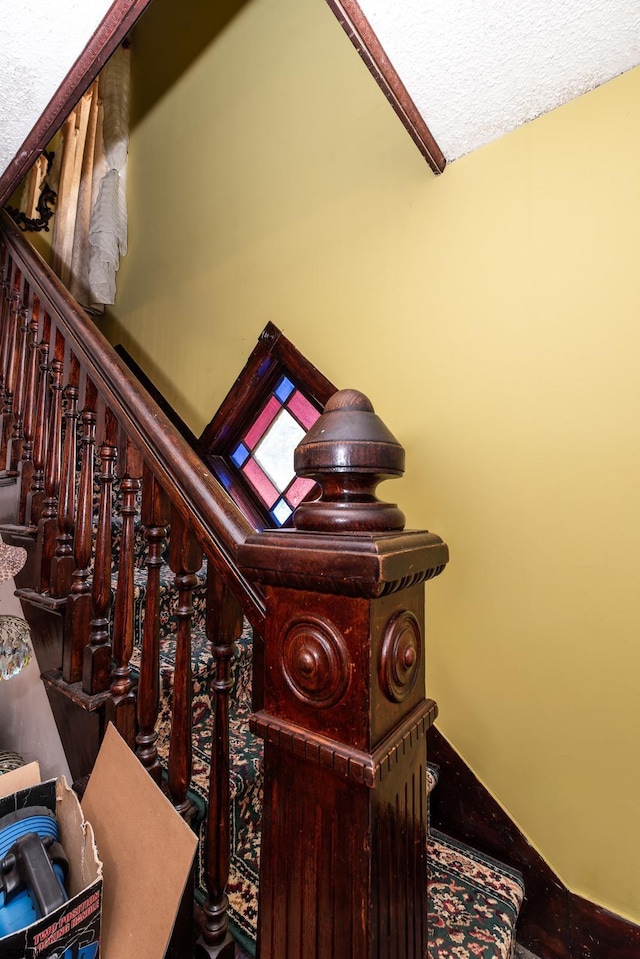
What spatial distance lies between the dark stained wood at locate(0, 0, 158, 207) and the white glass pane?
112 cm

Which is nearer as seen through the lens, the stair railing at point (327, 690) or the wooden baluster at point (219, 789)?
the stair railing at point (327, 690)

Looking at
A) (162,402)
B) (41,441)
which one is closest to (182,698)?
(41,441)

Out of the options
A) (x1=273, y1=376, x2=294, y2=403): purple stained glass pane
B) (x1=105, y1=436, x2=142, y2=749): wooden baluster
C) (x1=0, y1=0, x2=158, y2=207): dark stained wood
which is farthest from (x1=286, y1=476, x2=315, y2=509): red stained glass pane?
(x1=0, y1=0, x2=158, y2=207): dark stained wood

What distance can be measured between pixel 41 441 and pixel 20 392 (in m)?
0.29

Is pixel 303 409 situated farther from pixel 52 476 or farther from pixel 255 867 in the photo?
pixel 255 867

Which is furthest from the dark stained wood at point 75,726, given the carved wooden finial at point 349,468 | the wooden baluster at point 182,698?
the carved wooden finial at point 349,468

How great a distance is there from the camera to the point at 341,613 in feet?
1.57

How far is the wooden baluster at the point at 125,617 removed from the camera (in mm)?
888

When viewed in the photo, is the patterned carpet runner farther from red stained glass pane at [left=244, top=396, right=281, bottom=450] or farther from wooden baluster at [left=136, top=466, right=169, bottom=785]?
red stained glass pane at [left=244, top=396, right=281, bottom=450]

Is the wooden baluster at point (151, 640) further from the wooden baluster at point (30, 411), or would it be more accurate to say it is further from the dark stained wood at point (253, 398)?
the dark stained wood at point (253, 398)

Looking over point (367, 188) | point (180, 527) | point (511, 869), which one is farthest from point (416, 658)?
point (367, 188)

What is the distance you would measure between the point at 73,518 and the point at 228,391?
1.09 meters

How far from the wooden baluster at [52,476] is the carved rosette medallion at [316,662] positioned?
34.7 inches

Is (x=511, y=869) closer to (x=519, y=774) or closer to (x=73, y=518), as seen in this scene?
(x=519, y=774)
